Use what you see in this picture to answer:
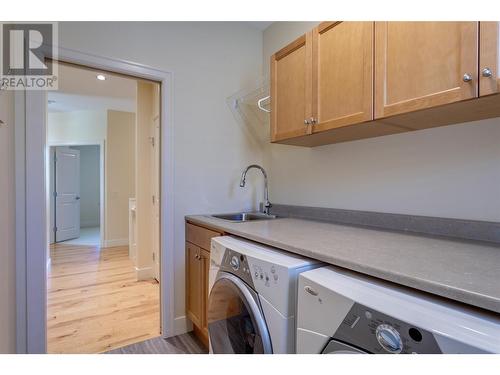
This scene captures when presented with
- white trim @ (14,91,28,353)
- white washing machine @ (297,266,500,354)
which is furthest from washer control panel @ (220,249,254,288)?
white trim @ (14,91,28,353)

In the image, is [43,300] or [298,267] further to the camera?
[43,300]

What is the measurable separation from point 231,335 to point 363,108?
1.28 m

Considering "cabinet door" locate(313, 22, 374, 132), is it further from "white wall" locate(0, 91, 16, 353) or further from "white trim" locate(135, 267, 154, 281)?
"white trim" locate(135, 267, 154, 281)

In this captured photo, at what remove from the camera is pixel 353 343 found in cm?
72

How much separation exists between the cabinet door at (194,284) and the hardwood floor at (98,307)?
14.8 inches

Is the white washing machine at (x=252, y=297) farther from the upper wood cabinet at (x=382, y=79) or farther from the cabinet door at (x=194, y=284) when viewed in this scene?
the upper wood cabinet at (x=382, y=79)

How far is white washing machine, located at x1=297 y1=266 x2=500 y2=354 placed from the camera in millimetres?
561

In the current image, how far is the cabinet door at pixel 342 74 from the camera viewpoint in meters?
1.25

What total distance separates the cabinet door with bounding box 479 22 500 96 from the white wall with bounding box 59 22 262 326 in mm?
1648

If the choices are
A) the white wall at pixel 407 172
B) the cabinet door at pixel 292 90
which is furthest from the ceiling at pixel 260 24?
the cabinet door at pixel 292 90
